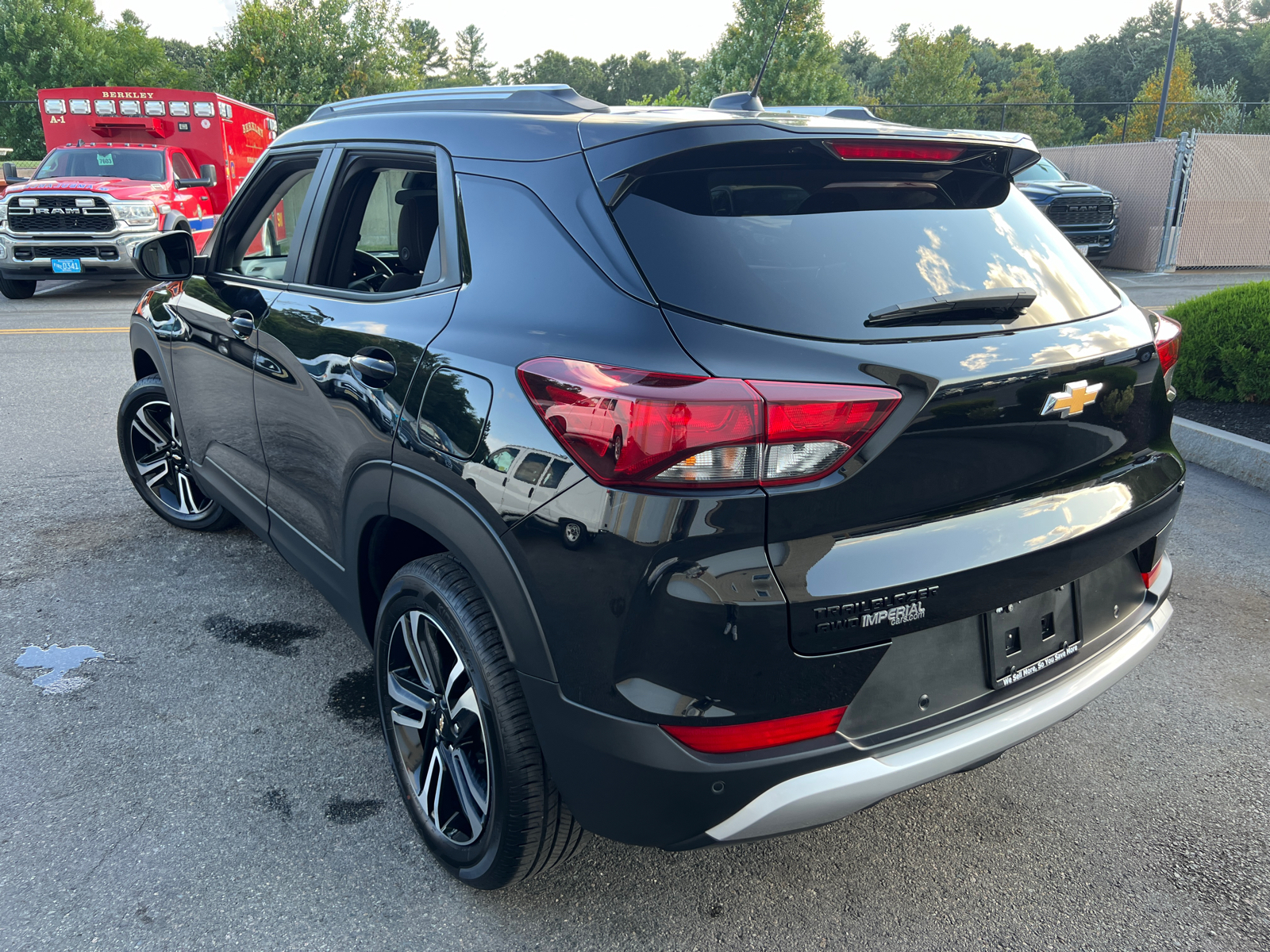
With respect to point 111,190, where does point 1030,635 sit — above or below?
below

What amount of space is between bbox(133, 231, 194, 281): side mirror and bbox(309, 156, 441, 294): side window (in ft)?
2.93

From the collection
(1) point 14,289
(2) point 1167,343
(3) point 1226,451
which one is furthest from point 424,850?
(1) point 14,289

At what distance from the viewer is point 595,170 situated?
2027mm

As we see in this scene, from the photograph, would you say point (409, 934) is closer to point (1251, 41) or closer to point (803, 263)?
point (803, 263)

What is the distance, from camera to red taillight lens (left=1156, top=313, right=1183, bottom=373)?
2414mm

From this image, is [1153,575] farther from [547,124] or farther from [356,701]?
[356,701]

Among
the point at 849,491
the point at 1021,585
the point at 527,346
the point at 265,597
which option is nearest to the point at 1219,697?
the point at 1021,585

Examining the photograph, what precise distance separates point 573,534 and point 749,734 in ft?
1.67

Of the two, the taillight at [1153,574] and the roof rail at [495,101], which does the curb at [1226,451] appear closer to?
the taillight at [1153,574]

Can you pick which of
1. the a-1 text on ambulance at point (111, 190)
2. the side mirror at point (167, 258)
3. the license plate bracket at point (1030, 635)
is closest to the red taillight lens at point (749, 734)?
the license plate bracket at point (1030, 635)

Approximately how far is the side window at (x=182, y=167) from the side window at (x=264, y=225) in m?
12.3

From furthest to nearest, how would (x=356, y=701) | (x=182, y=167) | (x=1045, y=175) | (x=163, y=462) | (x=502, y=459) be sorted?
1. (x=1045, y=175)
2. (x=182, y=167)
3. (x=163, y=462)
4. (x=356, y=701)
5. (x=502, y=459)

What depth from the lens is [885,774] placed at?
1.88 metres

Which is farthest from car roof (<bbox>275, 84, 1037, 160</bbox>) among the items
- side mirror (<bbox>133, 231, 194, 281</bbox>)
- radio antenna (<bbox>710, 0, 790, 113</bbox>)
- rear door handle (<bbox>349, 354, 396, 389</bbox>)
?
side mirror (<bbox>133, 231, 194, 281</bbox>)
